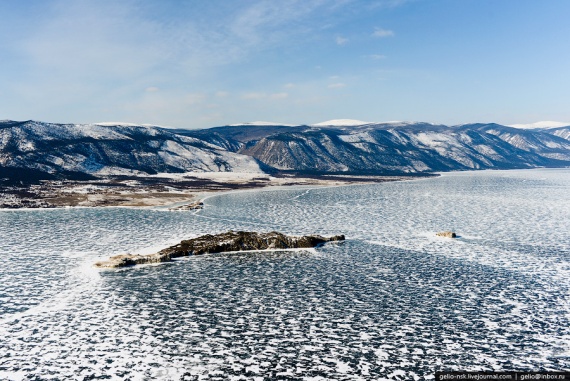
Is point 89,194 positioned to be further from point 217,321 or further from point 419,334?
point 419,334

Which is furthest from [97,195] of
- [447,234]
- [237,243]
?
[447,234]

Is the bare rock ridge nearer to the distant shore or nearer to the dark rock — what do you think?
the dark rock

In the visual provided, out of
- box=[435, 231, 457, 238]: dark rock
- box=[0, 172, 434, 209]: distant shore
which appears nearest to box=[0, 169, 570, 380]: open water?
box=[435, 231, 457, 238]: dark rock

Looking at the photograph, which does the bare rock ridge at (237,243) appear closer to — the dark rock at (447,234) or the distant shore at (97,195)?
the dark rock at (447,234)

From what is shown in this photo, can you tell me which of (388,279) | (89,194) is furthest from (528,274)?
(89,194)

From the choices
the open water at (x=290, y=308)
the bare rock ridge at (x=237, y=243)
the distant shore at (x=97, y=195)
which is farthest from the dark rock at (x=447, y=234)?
the distant shore at (x=97, y=195)

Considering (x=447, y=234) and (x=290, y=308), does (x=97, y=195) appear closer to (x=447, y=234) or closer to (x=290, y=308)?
(x=447, y=234)

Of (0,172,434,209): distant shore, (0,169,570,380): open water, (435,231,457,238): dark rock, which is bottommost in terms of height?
(0,169,570,380): open water

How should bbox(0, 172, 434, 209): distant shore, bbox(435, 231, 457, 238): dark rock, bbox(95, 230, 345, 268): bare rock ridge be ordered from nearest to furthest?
bbox(95, 230, 345, 268): bare rock ridge < bbox(435, 231, 457, 238): dark rock < bbox(0, 172, 434, 209): distant shore
